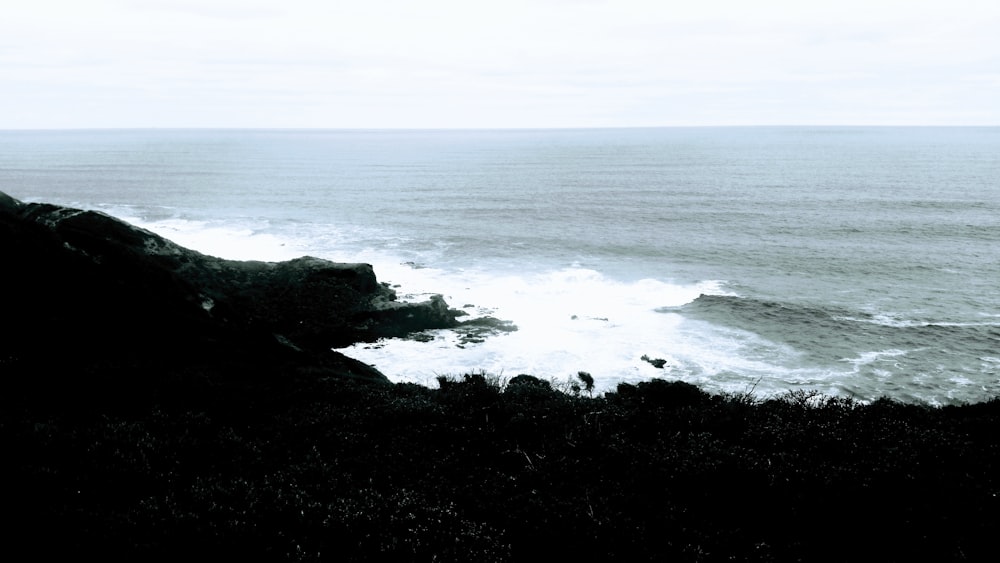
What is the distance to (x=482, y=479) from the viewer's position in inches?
483

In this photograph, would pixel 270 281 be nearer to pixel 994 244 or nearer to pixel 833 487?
pixel 833 487

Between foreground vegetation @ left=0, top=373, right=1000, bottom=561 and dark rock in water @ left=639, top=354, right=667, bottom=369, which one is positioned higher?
foreground vegetation @ left=0, top=373, right=1000, bottom=561

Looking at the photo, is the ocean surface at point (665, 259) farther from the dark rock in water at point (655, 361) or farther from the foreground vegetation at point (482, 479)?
the foreground vegetation at point (482, 479)

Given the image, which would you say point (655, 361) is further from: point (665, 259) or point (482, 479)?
point (665, 259)

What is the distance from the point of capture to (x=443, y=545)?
9484 millimetres

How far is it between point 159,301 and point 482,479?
19127mm

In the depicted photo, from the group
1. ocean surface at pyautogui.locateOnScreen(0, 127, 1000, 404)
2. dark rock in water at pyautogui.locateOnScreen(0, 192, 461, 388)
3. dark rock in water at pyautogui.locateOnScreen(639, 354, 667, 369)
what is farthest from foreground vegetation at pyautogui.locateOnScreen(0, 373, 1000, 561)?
dark rock in water at pyautogui.locateOnScreen(639, 354, 667, 369)

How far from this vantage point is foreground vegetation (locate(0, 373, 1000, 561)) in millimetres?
9531

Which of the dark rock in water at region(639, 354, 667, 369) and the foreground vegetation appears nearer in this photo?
the foreground vegetation

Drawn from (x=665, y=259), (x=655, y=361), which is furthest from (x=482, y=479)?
(x=665, y=259)

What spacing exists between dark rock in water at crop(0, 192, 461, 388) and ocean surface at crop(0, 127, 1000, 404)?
3121 mm

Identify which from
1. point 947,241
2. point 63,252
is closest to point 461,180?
point 947,241

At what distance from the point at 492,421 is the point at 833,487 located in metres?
7.88

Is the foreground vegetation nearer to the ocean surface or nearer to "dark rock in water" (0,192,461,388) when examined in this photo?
"dark rock in water" (0,192,461,388)
